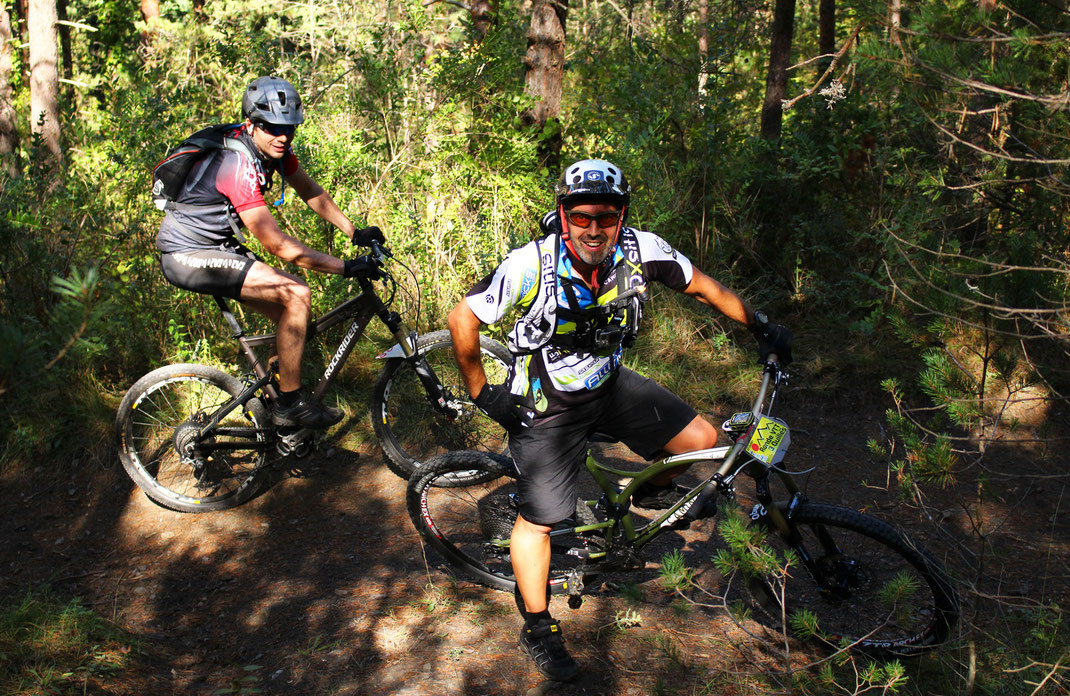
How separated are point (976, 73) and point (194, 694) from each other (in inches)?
178

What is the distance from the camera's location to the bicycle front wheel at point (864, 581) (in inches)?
133

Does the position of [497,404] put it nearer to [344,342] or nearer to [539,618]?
[539,618]

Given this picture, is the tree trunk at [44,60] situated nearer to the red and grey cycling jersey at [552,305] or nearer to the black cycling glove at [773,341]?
the red and grey cycling jersey at [552,305]

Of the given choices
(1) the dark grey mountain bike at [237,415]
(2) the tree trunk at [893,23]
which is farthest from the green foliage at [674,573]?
(1) the dark grey mountain bike at [237,415]

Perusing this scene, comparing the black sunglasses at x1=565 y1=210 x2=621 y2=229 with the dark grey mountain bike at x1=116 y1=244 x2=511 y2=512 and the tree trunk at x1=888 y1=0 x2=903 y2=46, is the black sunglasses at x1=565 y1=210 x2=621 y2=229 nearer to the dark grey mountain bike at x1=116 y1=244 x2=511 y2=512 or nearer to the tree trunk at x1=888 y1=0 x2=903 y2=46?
the tree trunk at x1=888 y1=0 x2=903 y2=46

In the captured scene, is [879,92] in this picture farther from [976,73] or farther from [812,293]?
[976,73]

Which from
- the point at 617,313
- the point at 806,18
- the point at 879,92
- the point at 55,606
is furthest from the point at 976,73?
the point at 806,18

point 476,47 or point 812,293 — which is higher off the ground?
point 476,47

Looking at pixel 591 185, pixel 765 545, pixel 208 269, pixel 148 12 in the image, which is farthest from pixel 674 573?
pixel 148 12

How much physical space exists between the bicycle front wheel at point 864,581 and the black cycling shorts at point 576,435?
657mm

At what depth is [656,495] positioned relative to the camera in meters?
3.88

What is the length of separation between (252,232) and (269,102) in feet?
2.58

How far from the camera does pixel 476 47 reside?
7.40 meters

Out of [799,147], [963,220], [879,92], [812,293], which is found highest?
[879,92]
